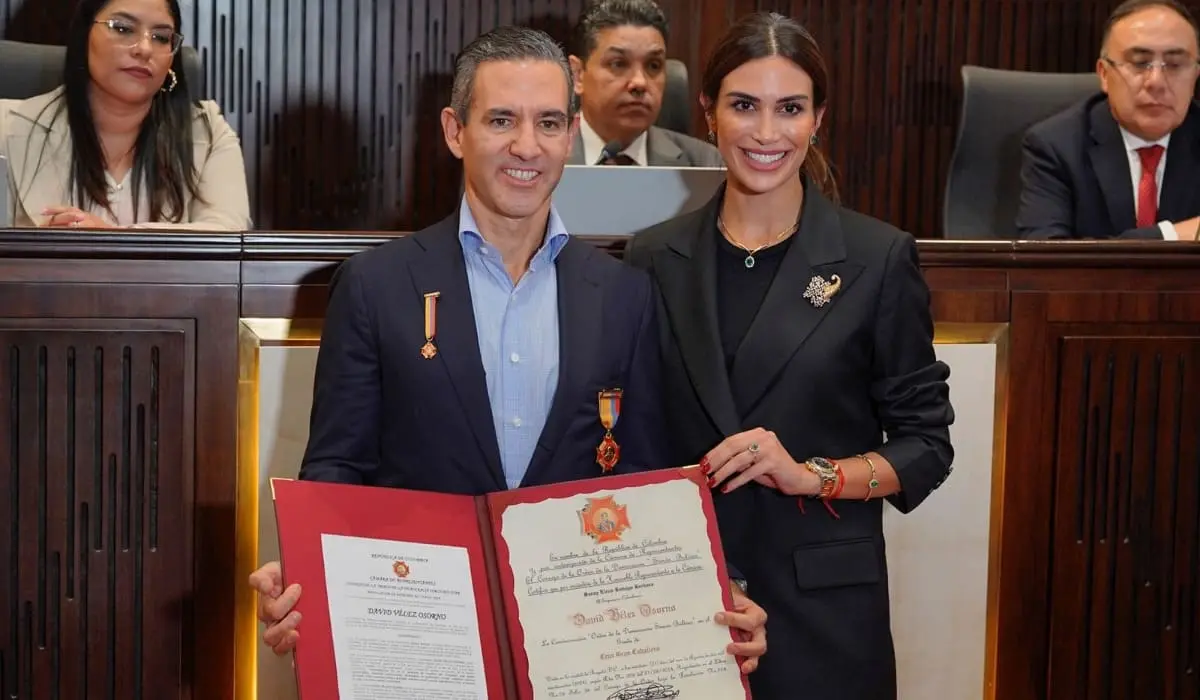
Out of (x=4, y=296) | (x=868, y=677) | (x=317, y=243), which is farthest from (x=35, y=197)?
(x=868, y=677)

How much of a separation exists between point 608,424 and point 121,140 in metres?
1.60

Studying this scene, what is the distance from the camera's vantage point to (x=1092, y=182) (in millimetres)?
3395

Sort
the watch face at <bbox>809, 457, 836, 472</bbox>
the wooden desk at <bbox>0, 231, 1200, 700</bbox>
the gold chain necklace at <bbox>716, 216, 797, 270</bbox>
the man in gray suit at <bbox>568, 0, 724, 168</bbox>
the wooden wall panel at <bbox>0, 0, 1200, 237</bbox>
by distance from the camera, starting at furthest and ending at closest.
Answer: the wooden wall panel at <bbox>0, 0, 1200, 237</bbox> < the man in gray suit at <bbox>568, 0, 724, 168</bbox> < the wooden desk at <bbox>0, 231, 1200, 700</bbox> < the gold chain necklace at <bbox>716, 216, 797, 270</bbox> < the watch face at <bbox>809, 457, 836, 472</bbox>

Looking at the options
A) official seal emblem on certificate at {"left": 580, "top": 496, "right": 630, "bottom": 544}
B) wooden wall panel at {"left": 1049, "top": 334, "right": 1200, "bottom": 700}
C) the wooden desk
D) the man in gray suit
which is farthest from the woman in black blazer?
the man in gray suit

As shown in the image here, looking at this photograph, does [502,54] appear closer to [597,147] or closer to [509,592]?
[509,592]

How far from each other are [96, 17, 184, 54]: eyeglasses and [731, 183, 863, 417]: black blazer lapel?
5.20 feet

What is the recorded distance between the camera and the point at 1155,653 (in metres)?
2.31

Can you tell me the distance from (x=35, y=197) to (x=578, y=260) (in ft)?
4.87

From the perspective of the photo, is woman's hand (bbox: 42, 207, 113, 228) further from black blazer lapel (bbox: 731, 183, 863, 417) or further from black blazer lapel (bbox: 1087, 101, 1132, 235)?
black blazer lapel (bbox: 1087, 101, 1132, 235)

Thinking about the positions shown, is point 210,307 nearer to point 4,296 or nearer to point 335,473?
point 4,296

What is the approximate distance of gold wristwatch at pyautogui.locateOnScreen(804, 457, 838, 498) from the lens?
1.76m

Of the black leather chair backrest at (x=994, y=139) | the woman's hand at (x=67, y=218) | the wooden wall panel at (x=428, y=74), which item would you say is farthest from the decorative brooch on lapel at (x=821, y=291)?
the wooden wall panel at (x=428, y=74)

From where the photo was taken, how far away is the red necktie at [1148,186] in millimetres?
3371

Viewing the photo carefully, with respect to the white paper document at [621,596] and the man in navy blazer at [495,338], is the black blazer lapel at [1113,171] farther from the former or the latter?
the white paper document at [621,596]
